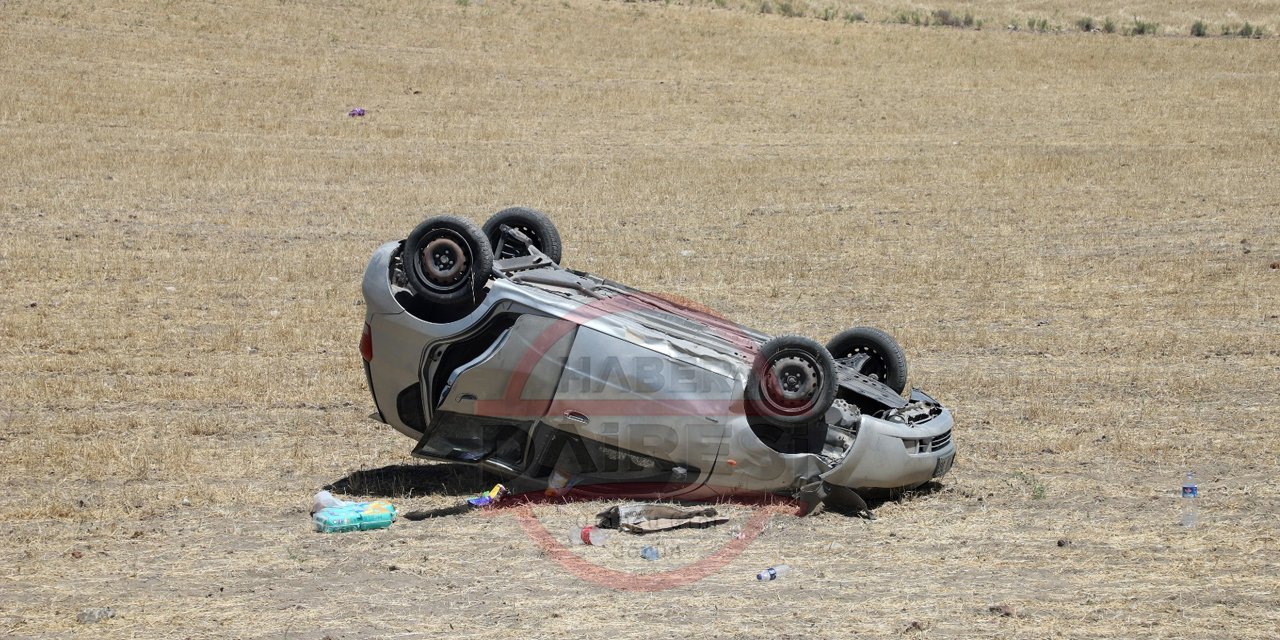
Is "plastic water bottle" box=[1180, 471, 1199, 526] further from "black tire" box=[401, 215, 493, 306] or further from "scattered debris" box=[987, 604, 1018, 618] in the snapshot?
"black tire" box=[401, 215, 493, 306]

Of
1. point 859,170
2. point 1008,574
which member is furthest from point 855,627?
point 859,170

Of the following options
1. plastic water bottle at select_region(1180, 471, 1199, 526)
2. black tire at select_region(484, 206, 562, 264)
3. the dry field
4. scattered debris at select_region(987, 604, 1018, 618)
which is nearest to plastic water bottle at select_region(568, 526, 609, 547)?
the dry field

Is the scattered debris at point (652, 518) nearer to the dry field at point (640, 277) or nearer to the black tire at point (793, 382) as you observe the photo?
the dry field at point (640, 277)

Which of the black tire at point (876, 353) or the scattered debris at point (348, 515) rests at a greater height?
the black tire at point (876, 353)

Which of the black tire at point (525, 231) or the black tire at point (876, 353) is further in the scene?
the black tire at point (525, 231)

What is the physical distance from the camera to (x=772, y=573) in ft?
24.5

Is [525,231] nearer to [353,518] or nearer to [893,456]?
[353,518]

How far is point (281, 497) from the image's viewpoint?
9.09m

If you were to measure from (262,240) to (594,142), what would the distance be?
375 inches

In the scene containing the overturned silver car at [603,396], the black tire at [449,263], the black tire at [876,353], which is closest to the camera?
the overturned silver car at [603,396]

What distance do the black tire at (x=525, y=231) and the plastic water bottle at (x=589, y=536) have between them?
2.47 m

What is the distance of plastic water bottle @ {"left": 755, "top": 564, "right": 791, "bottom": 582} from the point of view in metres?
7.46

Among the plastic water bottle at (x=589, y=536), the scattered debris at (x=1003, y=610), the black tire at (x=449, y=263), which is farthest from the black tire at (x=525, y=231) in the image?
the scattered debris at (x=1003, y=610)

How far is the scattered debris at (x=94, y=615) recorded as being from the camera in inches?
268
